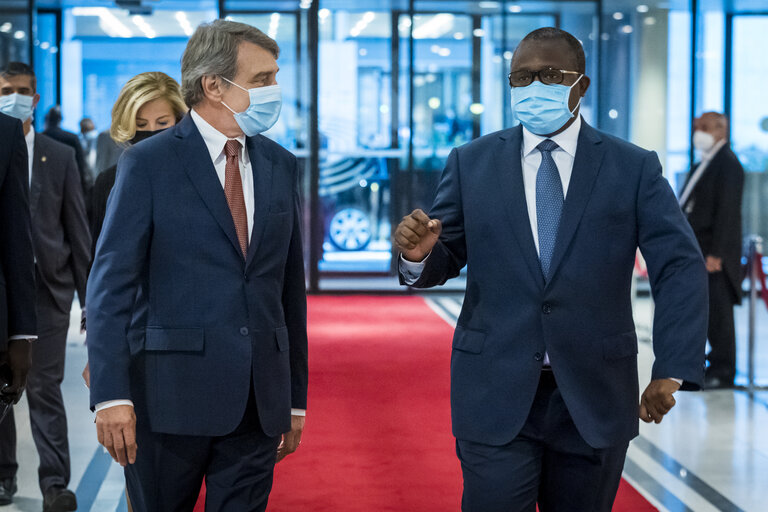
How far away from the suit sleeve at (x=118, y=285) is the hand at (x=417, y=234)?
58 centimetres

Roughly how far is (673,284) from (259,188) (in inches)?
40.3

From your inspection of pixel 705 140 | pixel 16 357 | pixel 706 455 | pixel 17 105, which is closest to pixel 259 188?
pixel 16 357

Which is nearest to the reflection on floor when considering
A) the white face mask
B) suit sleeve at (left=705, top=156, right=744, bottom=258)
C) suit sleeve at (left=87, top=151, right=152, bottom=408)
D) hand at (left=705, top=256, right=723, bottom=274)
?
hand at (left=705, top=256, right=723, bottom=274)

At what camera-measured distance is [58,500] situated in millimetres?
4289

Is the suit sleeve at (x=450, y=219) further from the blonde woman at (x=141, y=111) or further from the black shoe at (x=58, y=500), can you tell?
the black shoe at (x=58, y=500)

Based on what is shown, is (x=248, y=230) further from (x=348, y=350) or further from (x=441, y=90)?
(x=441, y=90)

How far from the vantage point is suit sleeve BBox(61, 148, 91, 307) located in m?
4.55

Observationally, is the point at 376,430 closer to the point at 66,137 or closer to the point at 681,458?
the point at 681,458

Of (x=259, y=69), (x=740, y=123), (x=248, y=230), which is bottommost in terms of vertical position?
(x=248, y=230)

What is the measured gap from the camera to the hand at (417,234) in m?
2.44

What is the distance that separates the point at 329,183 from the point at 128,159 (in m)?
10.0

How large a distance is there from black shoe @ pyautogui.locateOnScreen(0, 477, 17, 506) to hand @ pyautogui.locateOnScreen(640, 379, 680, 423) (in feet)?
9.73

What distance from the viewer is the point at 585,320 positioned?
2.56m

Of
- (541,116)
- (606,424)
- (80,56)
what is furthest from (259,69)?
(80,56)
